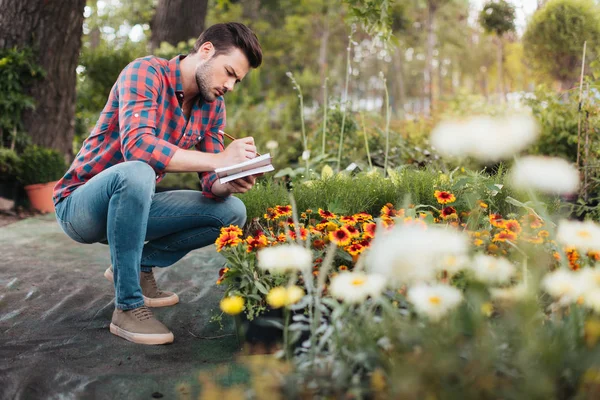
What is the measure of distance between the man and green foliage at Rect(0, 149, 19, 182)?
10.4 ft

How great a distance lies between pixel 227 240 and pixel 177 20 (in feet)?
19.4

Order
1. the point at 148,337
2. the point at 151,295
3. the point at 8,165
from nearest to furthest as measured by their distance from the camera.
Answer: the point at 148,337 < the point at 151,295 < the point at 8,165

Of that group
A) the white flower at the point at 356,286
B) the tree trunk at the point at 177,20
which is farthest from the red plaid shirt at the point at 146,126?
the tree trunk at the point at 177,20

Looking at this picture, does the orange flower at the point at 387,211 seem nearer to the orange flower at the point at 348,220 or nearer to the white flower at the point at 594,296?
the orange flower at the point at 348,220

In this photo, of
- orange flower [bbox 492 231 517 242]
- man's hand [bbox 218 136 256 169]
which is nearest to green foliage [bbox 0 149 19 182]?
man's hand [bbox 218 136 256 169]

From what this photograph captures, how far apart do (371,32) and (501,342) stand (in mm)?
2984

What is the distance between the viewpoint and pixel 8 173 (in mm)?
5453

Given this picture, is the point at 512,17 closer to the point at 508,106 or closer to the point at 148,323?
the point at 508,106

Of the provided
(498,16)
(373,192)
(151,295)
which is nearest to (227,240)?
(151,295)

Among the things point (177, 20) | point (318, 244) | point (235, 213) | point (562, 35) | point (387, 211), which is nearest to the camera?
point (318, 244)

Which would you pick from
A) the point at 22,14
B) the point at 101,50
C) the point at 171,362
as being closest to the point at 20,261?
the point at 171,362

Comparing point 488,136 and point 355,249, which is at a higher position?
point 488,136

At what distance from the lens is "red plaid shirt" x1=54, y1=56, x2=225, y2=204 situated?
2.15 meters

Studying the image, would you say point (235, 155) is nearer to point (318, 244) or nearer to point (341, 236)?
→ point (318, 244)
